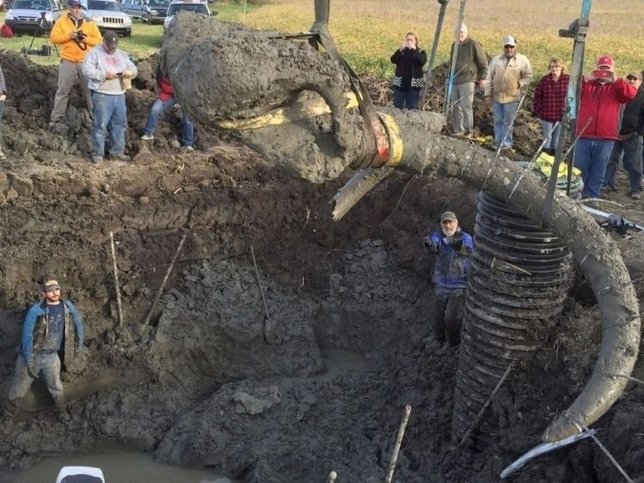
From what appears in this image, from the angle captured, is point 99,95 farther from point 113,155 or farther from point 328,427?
point 328,427

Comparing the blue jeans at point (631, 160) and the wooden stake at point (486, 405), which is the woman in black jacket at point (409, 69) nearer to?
the blue jeans at point (631, 160)

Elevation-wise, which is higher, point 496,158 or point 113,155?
point 496,158

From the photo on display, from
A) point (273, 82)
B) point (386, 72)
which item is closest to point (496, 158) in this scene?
point (273, 82)

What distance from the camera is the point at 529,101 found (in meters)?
12.0

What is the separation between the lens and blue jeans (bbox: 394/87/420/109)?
10.4 meters

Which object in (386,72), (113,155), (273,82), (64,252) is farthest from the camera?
(386,72)

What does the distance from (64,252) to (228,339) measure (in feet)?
6.39

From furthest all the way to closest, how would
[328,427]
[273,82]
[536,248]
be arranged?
[328,427] → [536,248] → [273,82]

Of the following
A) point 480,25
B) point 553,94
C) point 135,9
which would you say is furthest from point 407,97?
point 480,25

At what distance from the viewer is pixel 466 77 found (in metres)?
10.2

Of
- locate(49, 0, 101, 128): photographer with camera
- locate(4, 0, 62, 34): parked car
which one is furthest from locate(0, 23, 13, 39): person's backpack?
locate(49, 0, 101, 128): photographer with camera

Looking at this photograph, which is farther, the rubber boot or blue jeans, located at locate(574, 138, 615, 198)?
blue jeans, located at locate(574, 138, 615, 198)

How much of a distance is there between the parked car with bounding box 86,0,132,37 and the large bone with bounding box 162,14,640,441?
15.8 meters

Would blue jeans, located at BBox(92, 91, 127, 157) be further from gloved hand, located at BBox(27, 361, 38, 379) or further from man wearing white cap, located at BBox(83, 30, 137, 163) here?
gloved hand, located at BBox(27, 361, 38, 379)
